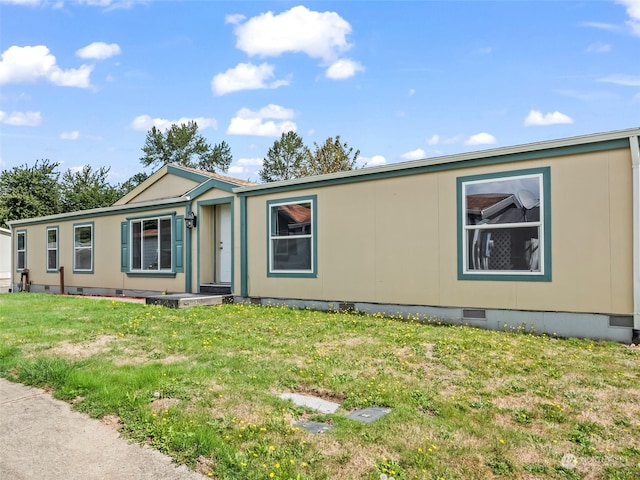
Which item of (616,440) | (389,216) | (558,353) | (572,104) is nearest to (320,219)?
(389,216)

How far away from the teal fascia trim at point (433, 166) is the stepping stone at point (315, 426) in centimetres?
510

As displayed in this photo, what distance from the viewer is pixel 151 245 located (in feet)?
40.6

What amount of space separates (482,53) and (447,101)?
469 cm

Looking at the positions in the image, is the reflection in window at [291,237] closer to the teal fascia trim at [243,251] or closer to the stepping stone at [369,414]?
the teal fascia trim at [243,251]

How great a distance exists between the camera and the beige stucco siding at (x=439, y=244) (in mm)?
6137

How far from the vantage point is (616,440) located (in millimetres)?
3002

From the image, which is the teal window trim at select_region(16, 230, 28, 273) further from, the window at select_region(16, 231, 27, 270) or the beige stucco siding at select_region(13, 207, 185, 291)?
the beige stucco siding at select_region(13, 207, 185, 291)

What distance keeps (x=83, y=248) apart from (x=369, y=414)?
44.1 ft

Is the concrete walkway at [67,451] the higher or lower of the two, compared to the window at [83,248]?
lower

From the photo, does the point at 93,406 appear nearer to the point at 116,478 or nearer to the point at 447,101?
the point at 116,478

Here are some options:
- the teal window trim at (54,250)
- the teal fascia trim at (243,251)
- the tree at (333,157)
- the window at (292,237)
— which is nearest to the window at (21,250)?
the teal window trim at (54,250)

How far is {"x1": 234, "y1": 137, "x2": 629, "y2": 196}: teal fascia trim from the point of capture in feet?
20.5

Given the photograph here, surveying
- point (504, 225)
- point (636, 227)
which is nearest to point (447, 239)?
point (504, 225)

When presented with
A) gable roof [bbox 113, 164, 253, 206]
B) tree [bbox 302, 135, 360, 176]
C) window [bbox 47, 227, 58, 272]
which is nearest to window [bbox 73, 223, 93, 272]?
window [bbox 47, 227, 58, 272]
